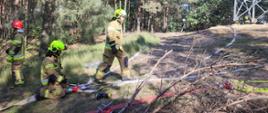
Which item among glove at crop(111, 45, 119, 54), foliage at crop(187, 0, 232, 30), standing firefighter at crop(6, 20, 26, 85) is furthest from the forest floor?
foliage at crop(187, 0, 232, 30)

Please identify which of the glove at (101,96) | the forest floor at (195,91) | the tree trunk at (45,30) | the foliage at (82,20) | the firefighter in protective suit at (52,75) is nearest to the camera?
the forest floor at (195,91)

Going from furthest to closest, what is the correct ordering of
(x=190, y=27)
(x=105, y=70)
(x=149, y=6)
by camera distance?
(x=190, y=27)
(x=149, y=6)
(x=105, y=70)

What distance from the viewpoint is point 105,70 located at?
895cm

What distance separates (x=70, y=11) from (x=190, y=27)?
31.7 metres

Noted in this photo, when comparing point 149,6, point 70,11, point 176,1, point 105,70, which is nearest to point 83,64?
point 105,70

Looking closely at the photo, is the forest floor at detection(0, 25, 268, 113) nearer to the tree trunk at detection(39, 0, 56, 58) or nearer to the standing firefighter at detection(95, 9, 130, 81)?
the standing firefighter at detection(95, 9, 130, 81)

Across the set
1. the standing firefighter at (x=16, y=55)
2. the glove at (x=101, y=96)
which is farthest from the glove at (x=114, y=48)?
the standing firefighter at (x=16, y=55)

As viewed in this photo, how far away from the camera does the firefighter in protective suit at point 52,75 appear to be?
7.84 meters

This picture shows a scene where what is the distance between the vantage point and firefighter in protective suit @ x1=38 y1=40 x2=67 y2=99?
25.7ft

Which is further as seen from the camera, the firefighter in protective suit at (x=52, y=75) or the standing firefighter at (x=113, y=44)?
the standing firefighter at (x=113, y=44)

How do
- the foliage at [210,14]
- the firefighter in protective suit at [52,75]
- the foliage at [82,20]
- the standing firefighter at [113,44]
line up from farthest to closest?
the foliage at [210,14] → the foliage at [82,20] → the standing firefighter at [113,44] → the firefighter in protective suit at [52,75]

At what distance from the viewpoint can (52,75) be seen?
307 inches

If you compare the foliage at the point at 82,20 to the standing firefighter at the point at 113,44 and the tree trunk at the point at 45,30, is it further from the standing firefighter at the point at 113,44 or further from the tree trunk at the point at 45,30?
the standing firefighter at the point at 113,44

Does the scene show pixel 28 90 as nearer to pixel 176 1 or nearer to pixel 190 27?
pixel 176 1
